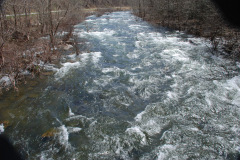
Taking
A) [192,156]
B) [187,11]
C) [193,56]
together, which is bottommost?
[192,156]

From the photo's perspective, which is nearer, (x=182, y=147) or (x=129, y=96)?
(x=182, y=147)

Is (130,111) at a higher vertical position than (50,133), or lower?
higher

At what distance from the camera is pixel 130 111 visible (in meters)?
5.96

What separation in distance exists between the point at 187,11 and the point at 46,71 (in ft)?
59.5

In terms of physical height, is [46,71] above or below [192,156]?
above

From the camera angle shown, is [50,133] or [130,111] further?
[130,111]

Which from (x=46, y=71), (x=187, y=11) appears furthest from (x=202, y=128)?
(x=187, y=11)

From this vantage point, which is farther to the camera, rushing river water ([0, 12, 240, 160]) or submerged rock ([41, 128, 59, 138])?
submerged rock ([41, 128, 59, 138])

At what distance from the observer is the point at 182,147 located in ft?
14.4

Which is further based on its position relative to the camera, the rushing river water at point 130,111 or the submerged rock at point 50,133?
the submerged rock at point 50,133

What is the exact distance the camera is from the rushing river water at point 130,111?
4402 millimetres

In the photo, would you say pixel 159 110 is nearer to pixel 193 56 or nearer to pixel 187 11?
pixel 193 56

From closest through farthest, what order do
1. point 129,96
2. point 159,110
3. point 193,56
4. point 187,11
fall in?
point 159,110 → point 129,96 → point 193,56 → point 187,11

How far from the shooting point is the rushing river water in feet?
14.4
